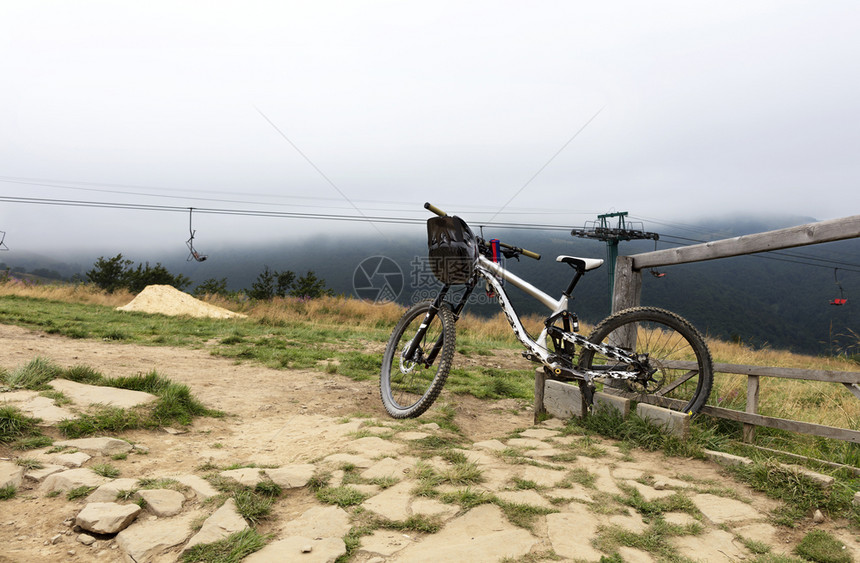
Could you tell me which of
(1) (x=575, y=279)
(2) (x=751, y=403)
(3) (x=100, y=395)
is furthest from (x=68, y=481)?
(2) (x=751, y=403)

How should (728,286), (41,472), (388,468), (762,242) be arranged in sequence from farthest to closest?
1. (728,286)
2. (762,242)
3. (388,468)
4. (41,472)

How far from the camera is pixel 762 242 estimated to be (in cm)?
334

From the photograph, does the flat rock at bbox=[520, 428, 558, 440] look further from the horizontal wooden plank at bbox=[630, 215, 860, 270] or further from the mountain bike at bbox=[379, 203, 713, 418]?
the horizontal wooden plank at bbox=[630, 215, 860, 270]

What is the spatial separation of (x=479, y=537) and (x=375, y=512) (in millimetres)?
527

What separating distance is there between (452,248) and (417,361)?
43.9 inches

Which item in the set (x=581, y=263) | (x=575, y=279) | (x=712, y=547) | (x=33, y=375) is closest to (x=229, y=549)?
(x=712, y=547)

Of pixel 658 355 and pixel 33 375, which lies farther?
pixel 658 355

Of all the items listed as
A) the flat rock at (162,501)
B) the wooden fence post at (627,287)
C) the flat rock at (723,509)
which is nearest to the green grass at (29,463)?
the flat rock at (162,501)

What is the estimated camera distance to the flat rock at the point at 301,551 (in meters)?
1.87

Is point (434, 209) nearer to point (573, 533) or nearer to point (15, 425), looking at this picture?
point (573, 533)

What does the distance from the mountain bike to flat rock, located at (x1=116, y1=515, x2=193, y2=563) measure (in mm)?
2087

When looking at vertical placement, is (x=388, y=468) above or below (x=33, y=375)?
below

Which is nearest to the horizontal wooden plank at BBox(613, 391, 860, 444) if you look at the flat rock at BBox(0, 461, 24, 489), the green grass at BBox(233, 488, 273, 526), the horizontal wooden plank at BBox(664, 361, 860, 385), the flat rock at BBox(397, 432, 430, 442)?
the horizontal wooden plank at BBox(664, 361, 860, 385)

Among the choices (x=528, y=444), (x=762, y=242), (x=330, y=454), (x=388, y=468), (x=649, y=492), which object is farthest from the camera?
(x=528, y=444)
